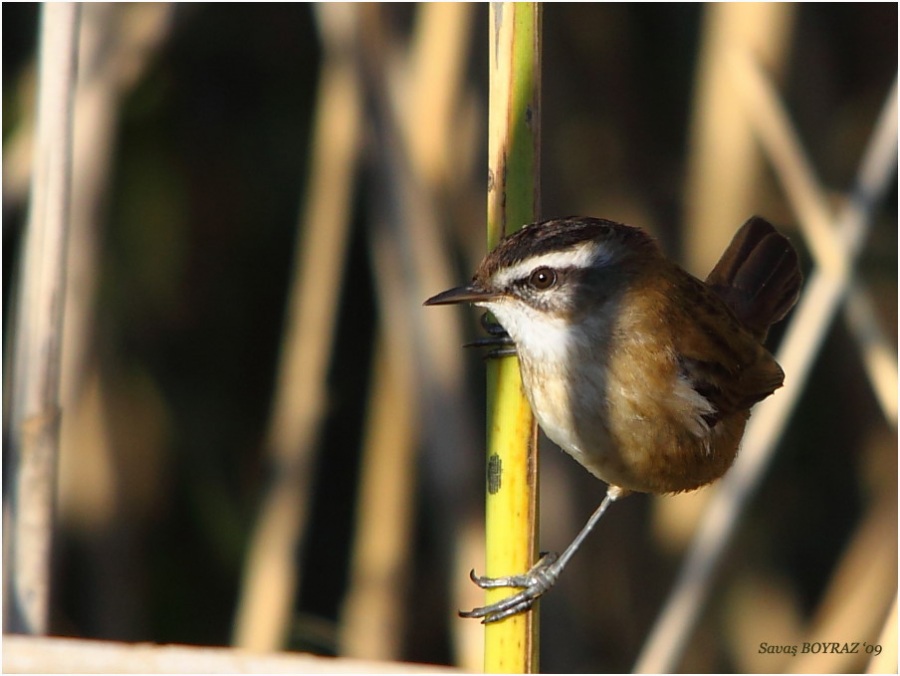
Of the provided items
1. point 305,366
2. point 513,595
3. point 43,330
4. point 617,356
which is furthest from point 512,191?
point 305,366

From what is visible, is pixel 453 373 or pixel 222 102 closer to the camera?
pixel 453 373

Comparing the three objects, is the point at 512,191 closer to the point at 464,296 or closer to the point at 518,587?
the point at 464,296

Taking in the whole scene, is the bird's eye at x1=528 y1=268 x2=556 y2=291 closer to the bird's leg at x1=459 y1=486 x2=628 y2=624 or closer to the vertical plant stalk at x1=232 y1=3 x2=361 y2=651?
the bird's leg at x1=459 y1=486 x2=628 y2=624

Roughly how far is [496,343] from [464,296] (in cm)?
22

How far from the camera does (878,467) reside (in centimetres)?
389

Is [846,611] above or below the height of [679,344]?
below

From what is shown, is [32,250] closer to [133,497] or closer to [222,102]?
[133,497]

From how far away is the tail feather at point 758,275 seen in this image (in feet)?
9.82

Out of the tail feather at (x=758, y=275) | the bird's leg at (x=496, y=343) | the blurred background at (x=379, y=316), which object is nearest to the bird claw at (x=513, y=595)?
the bird's leg at (x=496, y=343)

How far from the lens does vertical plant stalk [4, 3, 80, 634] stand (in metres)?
2.28

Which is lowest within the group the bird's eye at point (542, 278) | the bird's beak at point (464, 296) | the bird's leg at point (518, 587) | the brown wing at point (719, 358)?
the bird's leg at point (518, 587)

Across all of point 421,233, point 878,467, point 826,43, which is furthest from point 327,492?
point 826,43

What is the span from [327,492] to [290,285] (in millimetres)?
816

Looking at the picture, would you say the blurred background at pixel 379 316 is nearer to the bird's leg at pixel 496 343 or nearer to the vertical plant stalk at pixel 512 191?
the bird's leg at pixel 496 343
